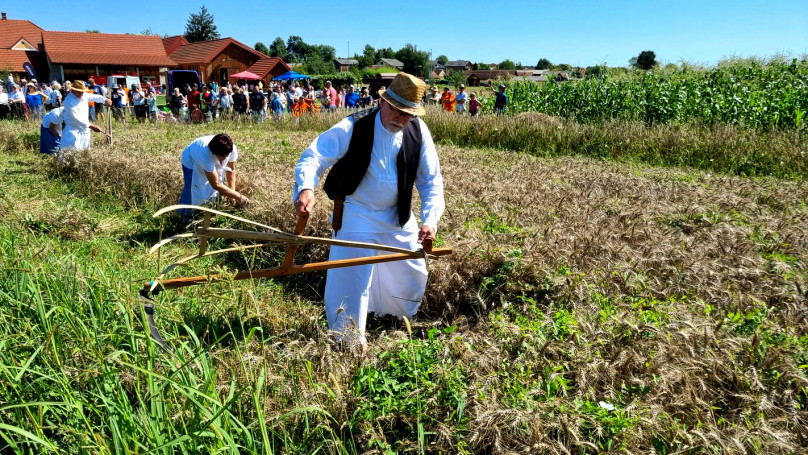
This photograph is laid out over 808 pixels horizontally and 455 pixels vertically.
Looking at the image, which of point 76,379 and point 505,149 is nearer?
point 76,379

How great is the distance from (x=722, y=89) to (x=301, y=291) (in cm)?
1221

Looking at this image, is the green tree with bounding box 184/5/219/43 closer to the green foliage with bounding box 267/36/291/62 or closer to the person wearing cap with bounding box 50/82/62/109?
the green foliage with bounding box 267/36/291/62

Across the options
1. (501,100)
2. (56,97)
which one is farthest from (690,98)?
(56,97)

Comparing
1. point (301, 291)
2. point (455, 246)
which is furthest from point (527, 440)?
point (301, 291)

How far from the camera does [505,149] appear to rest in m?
13.2

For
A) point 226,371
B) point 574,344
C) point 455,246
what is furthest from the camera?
point 455,246

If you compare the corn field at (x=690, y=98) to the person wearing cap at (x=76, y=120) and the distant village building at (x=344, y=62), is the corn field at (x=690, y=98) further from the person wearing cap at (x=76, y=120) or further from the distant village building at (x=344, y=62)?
the distant village building at (x=344, y=62)

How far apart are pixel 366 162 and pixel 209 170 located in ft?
9.92

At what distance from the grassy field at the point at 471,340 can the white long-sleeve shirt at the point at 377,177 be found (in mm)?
762

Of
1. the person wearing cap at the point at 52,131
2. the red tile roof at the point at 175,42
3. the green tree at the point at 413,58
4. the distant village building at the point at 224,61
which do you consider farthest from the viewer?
the green tree at the point at 413,58

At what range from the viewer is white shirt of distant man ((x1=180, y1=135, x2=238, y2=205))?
6227 mm

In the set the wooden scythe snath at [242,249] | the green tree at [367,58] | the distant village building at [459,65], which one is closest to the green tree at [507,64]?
the distant village building at [459,65]

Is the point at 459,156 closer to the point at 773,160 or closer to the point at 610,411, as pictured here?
the point at 773,160

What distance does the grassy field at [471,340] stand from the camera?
2.35 meters
